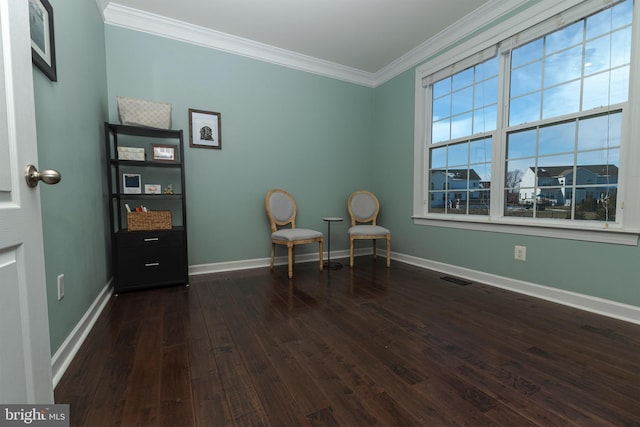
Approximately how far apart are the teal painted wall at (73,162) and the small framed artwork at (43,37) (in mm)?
53

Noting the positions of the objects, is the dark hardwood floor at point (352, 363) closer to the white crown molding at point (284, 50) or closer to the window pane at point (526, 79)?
the window pane at point (526, 79)

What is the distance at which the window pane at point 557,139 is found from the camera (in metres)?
2.12

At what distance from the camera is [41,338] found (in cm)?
79

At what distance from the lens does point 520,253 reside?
2383 mm

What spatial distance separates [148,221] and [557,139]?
351cm

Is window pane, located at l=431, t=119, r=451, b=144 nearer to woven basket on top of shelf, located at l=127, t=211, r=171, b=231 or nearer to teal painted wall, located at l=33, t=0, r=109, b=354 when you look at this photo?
woven basket on top of shelf, located at l=127, t=211, r=171, b=231

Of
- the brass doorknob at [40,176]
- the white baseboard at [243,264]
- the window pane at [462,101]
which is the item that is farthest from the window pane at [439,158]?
the brass doorknob at [40,176]

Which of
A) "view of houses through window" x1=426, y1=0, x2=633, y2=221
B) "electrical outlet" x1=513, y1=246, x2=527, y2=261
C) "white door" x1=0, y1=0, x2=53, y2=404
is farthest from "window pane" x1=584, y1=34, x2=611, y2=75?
"white door" x1=0, y1=0, x2=53, y2=404

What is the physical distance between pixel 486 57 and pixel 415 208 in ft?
5.49

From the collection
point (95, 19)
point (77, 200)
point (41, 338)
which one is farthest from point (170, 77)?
point (41, 338)

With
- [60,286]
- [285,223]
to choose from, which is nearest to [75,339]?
[60,286]

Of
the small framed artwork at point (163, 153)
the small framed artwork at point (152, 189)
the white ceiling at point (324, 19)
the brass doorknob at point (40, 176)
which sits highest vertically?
the white ceiling at point (324, 19)

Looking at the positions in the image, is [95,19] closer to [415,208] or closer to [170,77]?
[170,77]

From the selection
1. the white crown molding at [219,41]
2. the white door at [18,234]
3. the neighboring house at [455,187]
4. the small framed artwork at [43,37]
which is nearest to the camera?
the white door at [18,234]
